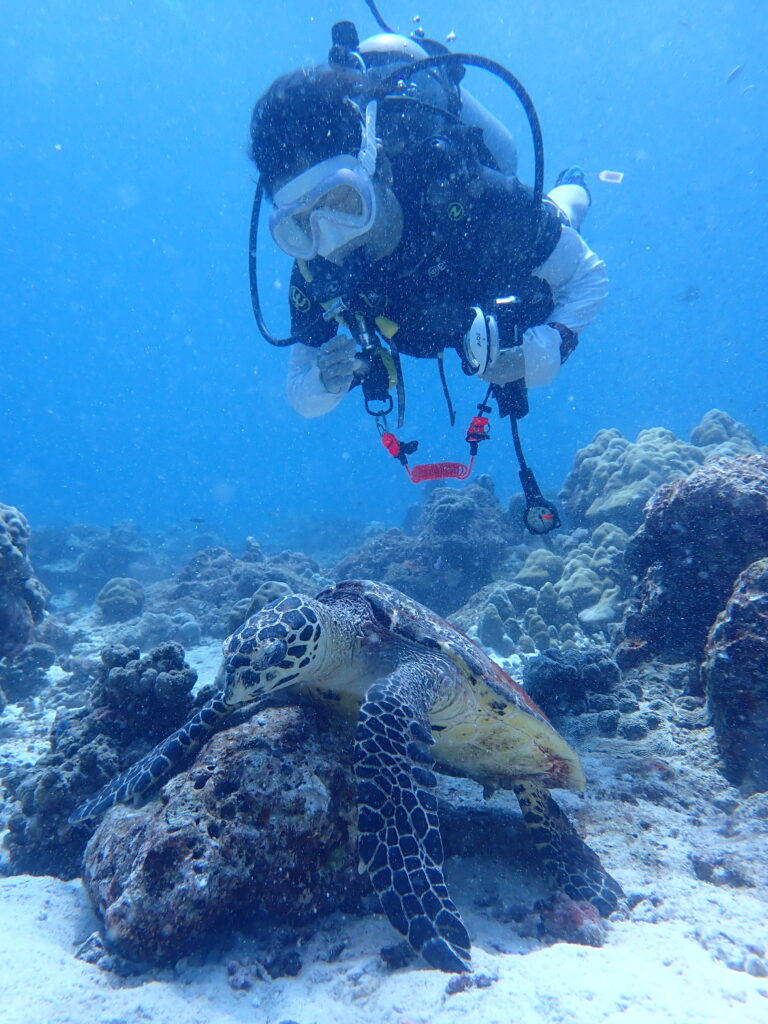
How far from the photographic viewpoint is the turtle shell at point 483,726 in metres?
3.17

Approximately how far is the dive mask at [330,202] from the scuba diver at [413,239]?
1 cm

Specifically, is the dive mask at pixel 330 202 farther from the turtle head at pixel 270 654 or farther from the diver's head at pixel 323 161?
the turtle head at pixel 270 654

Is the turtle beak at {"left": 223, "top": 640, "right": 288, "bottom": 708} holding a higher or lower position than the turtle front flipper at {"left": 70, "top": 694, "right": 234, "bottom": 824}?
higher

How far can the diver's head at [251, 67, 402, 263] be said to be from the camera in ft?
14.4

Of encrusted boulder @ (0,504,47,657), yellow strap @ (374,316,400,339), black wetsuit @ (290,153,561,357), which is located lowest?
encrusted boulder @ (0,504,47,657)

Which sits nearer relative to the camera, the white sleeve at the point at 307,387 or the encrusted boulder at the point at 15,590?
the white sleeve at the point at 307,387

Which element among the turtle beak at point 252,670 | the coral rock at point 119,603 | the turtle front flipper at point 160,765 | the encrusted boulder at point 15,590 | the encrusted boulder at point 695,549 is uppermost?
the coral rock at point 119,603

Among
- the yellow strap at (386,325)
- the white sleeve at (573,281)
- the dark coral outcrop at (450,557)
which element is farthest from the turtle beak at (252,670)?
the dark coral outcrop at (450,557)

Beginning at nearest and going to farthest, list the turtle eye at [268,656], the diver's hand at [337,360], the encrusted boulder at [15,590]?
the turtle eye at [268,656] → the diver's hand at [337,360] → the encrusted boulder at [15,590]

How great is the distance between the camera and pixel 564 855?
274 cm

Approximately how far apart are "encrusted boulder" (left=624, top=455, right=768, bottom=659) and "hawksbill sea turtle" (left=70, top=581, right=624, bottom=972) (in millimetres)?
2049

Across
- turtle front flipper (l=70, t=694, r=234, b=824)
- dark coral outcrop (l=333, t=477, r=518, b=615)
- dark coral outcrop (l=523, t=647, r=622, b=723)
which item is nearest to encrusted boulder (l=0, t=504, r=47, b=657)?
turtle front flipper (l=70, t=694, r=234, b=824)

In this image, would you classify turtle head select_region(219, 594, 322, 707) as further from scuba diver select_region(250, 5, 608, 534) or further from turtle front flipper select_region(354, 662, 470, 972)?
scuba diver select_region(250, 5, 608, 534)

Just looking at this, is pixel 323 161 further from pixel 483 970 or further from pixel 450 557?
pixel 450 557
